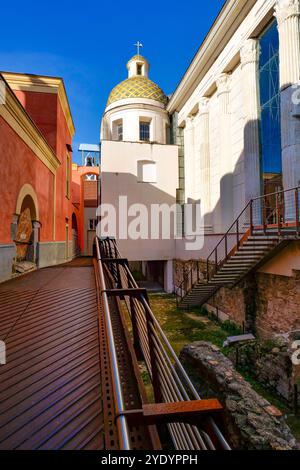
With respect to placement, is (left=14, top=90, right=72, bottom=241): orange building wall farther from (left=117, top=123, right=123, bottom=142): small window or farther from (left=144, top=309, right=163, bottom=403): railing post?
(left=144, top=309, right=163, bottom=403): railing post

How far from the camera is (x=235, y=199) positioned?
12.9 metres

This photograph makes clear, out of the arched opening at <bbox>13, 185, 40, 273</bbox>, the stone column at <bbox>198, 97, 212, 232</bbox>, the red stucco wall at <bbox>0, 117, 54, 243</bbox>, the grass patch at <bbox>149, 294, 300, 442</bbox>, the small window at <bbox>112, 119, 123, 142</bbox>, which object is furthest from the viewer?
the small window at <bbox>112, 119, 123, 142</bbox>

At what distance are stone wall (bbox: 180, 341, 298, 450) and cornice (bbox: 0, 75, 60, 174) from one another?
8.14 meters

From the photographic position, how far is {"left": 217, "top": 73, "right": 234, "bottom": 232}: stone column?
13.0 metres

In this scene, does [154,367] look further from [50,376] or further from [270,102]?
[270,102]

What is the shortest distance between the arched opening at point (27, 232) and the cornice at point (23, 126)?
1650mm

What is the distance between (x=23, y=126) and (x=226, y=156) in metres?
9.48

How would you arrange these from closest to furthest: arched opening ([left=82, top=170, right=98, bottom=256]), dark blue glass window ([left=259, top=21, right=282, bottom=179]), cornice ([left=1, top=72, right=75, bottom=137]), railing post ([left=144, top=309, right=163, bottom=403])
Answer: railing post ([left=144, top=309, right=163, bottom=403]) → dark blue glass window ([left=259, top=21, right=282, bottom=179]) → cornice ([left=1, top=72, right=75, bottom=137]) → arched opening ([left=82, top=170, right=98, bottom=256])

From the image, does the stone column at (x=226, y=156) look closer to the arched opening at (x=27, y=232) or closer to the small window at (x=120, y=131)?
the arched opening at (x=27, y=232)

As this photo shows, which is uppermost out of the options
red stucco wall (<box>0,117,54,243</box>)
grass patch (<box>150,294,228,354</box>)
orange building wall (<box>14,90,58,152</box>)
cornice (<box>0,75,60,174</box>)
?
orange building wall (<box>14,90,58,152</box>)

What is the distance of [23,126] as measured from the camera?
321 inches

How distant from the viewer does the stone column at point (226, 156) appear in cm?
1304

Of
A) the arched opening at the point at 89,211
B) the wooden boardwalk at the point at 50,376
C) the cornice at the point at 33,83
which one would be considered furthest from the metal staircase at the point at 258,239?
the arched opening at the point at 89,211

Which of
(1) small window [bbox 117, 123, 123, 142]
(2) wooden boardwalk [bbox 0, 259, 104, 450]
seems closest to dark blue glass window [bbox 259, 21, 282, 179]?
(2) wooden boardwalk [bbox 0, 259, 104, 450]
